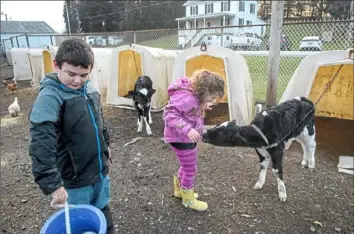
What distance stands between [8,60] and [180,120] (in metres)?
19.1

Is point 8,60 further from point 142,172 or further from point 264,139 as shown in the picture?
point 264,139

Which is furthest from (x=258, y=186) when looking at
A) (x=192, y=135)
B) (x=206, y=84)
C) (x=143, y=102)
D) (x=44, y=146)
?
(x=143, y=102)

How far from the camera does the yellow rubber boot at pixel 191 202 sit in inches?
122

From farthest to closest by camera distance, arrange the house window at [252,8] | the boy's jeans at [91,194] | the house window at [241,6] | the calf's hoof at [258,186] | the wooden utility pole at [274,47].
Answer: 1. the house window at [252,8]
2. the house window at [241,6]
3. the wooden utility pole at [274,47]
4. the calf's hoof at [258,186]
5. the boy's jeans at [91,194]

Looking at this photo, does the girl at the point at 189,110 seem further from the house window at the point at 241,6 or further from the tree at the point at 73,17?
the tree at the point at 73,17

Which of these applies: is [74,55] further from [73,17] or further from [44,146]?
[73,17]

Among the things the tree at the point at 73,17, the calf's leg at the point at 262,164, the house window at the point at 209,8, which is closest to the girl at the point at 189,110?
the calf's leg at the point at 262,164

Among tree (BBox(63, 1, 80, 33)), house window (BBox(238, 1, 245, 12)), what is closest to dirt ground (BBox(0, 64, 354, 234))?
house window (BBox(238, 1, 245, 12))

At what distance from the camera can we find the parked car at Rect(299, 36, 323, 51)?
994 cm

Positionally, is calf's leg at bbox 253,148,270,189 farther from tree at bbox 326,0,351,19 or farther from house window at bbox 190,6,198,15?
house window at bbox 190,6,198,15

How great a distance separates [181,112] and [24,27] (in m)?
53.4

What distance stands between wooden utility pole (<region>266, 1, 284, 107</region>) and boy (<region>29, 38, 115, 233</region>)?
11.2 feet

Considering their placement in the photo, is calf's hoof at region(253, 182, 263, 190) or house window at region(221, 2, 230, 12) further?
house window at region(221, 2, 230, 12)

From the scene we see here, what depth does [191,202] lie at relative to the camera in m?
3.12
